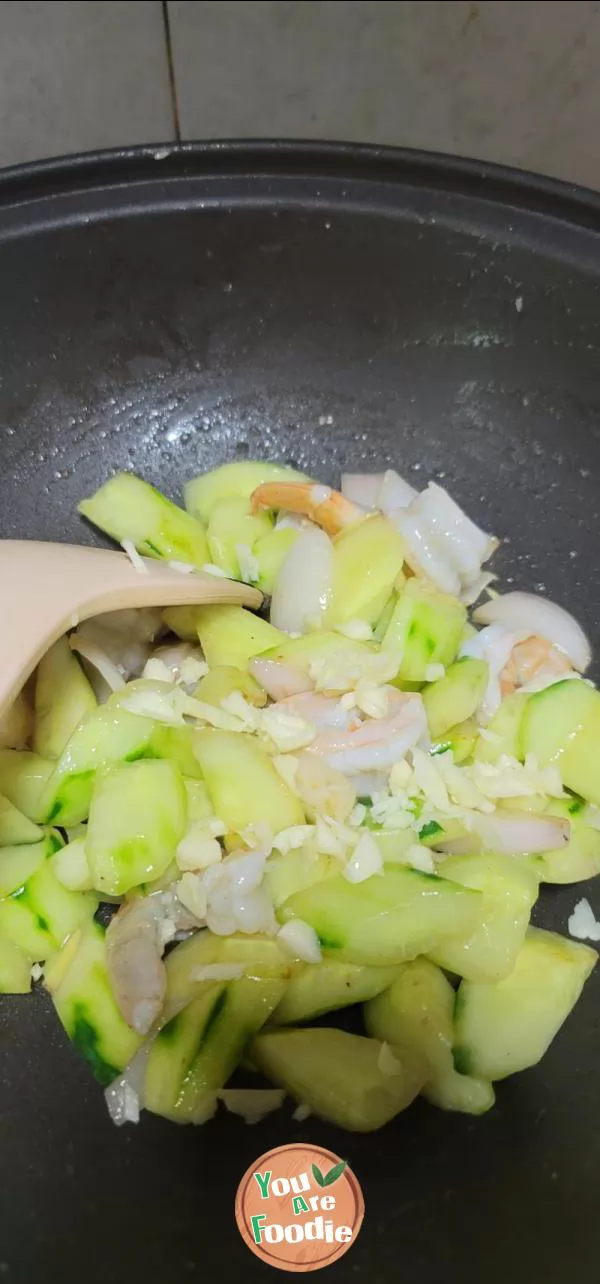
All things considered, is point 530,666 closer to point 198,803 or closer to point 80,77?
point 198,803

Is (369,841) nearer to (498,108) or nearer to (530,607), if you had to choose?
(530,607)

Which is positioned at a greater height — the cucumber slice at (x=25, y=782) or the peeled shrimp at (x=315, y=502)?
the peeled shrimp at (x=315, y=502)

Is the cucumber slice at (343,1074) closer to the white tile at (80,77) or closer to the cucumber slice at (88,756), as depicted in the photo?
the cucumber slice at (88,756)

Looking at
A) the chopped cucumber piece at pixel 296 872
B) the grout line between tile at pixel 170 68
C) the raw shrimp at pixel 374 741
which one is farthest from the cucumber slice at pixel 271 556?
the grout line between tile at pixel 170 68

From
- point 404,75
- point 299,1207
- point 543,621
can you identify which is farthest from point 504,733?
point 404,75

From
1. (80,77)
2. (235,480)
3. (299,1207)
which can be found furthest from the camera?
(80,77)
